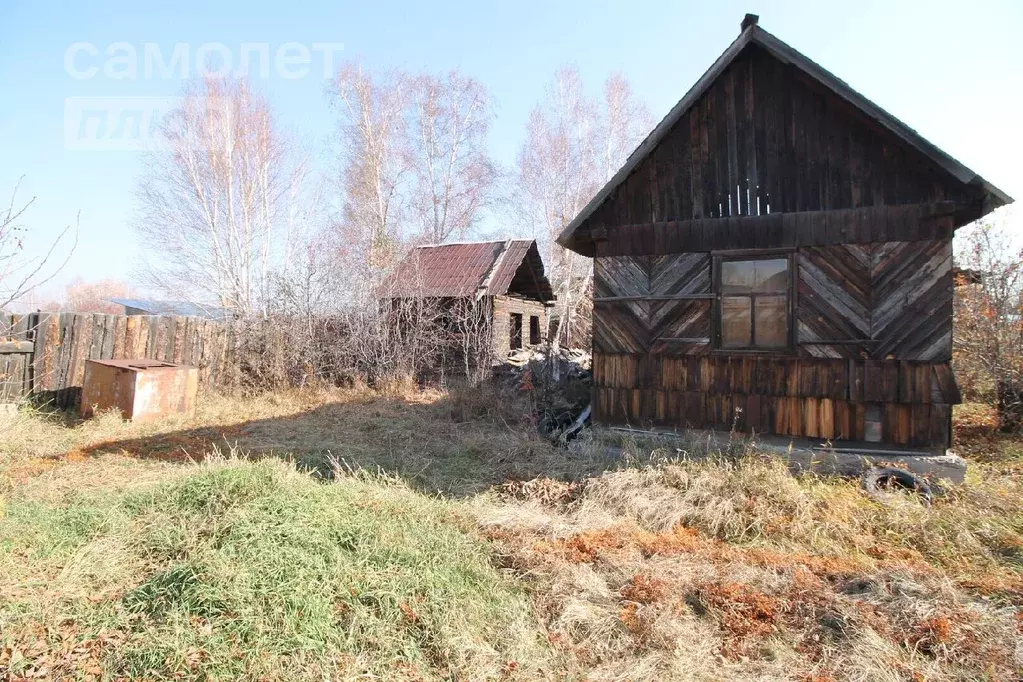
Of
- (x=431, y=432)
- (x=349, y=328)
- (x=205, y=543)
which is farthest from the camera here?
(x=349, y=328)

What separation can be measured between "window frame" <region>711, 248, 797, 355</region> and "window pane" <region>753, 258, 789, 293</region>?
0.05 m

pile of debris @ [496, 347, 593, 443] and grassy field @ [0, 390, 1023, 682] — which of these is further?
pile of debris @ [496, 347, 593, 443]

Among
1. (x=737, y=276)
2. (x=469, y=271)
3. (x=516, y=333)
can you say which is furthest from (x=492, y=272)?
(x=737, y=276)

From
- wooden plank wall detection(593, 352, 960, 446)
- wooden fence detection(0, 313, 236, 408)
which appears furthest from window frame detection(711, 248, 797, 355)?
wooden fence detection(0, 313, 236, 408)

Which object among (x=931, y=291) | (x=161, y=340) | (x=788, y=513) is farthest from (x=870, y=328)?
(x=161, y=340)

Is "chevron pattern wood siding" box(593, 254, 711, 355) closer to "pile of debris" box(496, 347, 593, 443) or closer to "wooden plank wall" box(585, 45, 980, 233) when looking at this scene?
"wooden plank wall" box(585, 45, 980, 233)

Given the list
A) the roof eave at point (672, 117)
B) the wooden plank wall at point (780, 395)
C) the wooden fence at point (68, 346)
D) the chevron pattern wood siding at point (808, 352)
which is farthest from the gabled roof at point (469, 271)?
the wooden plank wall at point (780, 395)

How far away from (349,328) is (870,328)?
12.4 meters

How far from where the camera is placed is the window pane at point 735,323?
744cm

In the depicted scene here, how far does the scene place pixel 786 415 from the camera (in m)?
7.21

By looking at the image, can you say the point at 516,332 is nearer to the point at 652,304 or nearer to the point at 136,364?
the point at 136,364

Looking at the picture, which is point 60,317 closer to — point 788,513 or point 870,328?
point 788,513

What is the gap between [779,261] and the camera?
728 cm

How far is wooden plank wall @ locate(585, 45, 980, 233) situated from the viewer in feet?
22.3
